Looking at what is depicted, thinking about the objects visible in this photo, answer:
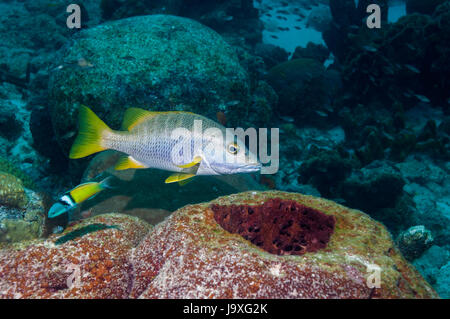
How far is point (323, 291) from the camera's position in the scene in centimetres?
164

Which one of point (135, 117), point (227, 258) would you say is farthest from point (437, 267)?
point (135, 117)

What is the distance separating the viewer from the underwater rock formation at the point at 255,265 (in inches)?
65.4

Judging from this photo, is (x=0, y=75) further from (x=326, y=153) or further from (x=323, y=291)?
(x=323, y=291)

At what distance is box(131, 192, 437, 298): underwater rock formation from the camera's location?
1660 millimetres

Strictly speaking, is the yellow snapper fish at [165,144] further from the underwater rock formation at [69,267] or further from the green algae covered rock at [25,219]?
the green algae covered rock at [25,219]

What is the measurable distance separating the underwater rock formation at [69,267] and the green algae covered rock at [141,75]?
140 inches

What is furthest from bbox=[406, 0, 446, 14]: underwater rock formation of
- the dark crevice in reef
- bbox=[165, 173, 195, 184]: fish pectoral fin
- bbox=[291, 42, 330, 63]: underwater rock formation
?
bbox=[165, 173, 195, 184]: fish pectoral fin

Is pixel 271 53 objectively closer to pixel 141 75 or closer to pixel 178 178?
pixel 141 75

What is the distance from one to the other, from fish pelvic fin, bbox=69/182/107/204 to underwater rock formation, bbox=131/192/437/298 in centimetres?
75

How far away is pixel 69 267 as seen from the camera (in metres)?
2.09

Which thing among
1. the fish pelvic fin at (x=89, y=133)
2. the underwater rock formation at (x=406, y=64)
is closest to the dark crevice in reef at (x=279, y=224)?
the fish pelvic fin at (x=89, y=133)
